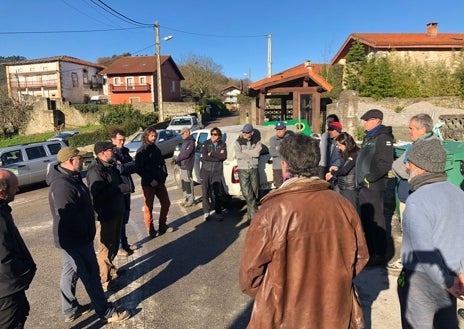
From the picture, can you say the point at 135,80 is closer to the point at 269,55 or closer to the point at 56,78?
the point at 56,78

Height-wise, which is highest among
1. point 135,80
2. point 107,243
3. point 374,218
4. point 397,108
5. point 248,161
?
point 135,80

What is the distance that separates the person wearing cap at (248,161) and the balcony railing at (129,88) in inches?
1624

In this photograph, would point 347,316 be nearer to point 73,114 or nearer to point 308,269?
point 308,269

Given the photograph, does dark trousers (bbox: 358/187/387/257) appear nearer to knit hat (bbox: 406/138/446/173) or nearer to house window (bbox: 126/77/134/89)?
knit hat (bbox: 406/138/446/173)

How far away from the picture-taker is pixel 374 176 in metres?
4.34

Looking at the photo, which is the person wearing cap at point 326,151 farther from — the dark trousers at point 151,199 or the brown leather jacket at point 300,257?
the brown leather jacket at point 300,257

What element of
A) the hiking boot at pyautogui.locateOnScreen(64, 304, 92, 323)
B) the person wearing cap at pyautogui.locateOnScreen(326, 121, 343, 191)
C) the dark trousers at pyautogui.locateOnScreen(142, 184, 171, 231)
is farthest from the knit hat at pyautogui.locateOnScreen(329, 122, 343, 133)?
the hiking boot at pyautogui.locateOnScreen(64, 304, 92, 323)

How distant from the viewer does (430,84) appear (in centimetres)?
1786

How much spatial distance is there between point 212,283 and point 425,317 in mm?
2670

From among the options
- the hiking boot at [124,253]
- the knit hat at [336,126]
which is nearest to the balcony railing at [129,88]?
the hiking boot at [124,253]

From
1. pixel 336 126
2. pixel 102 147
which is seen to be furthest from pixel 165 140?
pixel 102 147

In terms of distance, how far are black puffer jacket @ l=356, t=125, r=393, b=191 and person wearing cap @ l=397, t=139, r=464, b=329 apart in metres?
1.90

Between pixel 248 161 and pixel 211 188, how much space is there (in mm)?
1114

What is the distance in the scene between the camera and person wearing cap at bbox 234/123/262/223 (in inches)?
242
